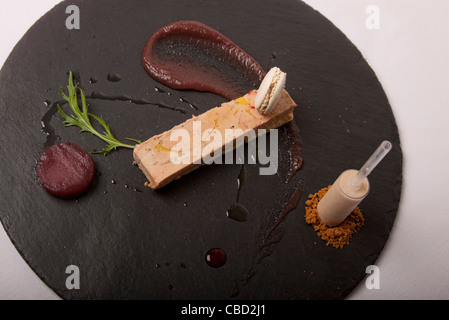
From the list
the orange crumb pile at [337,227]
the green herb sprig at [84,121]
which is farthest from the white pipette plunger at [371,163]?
the green herb sprig at [84,121]

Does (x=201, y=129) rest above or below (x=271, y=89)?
below

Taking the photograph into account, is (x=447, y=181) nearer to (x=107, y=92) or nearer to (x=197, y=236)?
→ (x=197, y=236)

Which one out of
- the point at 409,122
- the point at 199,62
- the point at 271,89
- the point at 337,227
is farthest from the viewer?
the point at 409,122

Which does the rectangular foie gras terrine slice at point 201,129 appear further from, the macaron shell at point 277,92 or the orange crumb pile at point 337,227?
the orange crumb pile at point 337,227

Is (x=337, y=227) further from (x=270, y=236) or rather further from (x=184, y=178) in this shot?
(x=184, y=178)

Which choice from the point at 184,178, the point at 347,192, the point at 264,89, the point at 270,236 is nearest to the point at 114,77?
the point at 184,178

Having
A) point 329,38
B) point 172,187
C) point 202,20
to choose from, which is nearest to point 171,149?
point 172,187
